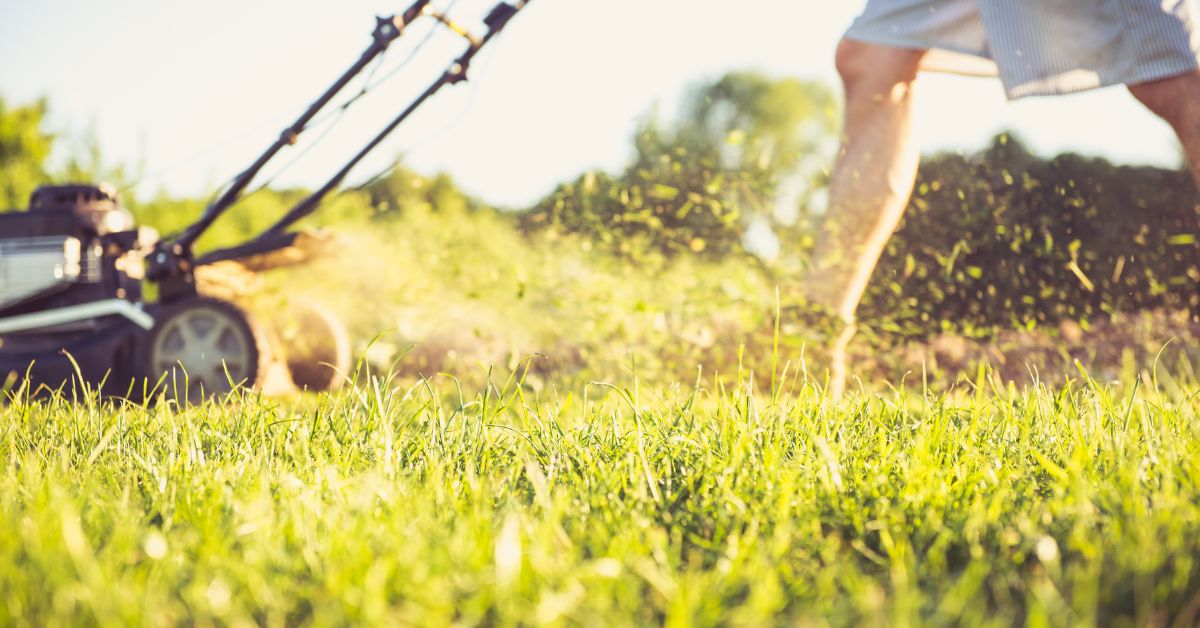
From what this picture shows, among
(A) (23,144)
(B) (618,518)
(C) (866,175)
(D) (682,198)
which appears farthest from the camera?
(A) (23,144)

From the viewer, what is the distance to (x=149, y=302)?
134 inches

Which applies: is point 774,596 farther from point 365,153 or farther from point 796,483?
point 365,153

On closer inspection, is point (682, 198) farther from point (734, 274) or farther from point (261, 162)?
point (261, 162)

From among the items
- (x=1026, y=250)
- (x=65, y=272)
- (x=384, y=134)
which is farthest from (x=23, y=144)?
(x=1026, y=250)

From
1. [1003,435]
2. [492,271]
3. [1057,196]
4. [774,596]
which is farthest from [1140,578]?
[1057,196]

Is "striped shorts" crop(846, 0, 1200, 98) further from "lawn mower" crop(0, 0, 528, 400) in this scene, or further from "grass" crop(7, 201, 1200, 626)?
"lawn mower" crop(0, 0, 528, 400)

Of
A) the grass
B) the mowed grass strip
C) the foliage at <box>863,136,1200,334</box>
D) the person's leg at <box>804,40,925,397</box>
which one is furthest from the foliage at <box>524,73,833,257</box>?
the mowed grass strip

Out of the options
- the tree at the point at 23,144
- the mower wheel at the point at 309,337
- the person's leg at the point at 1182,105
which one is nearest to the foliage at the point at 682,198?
the mower wheel at the point at 309,337

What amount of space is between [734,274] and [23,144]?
1136cm

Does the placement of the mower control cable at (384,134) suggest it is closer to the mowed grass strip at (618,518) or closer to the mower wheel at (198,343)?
the mower wheel at (198,343)

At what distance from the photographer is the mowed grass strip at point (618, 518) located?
87cm

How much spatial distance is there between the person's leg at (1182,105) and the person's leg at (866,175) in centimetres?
58

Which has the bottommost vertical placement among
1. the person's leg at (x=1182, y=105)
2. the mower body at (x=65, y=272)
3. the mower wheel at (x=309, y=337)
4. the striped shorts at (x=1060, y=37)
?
the mower wheel at (x=309, y=337)

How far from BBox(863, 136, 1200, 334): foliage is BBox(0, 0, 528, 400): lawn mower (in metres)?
1.86
